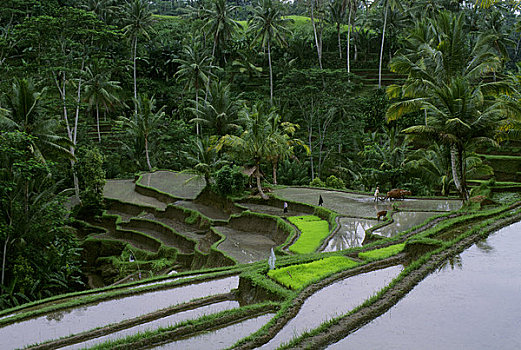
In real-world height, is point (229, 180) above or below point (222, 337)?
above

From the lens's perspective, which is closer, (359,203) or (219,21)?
(359,203)

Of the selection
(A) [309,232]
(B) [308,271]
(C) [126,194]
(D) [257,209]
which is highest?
(B) [308,271]

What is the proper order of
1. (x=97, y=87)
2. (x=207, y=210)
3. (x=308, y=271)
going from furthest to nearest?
1. (x=97, y=87)
2. (x=207, y=210)
3. (x=308, y=271)

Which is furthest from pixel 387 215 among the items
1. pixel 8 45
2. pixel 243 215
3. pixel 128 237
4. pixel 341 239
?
pixel 8 45

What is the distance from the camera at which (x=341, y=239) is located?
14.2 m

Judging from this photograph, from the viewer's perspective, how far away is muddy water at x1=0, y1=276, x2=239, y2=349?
7773mm

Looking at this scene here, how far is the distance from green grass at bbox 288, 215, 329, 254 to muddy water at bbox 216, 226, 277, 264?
1242 mm

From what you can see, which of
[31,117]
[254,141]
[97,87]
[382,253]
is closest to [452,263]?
[382,253]

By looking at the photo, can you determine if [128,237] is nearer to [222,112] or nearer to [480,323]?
[222,112]

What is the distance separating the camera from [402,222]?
15.4m

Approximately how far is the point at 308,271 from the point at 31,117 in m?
16.2

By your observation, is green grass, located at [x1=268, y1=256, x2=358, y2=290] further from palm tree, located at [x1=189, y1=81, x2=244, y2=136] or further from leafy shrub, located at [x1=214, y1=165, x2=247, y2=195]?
palm tree, located at [x1=189, y1=81, x2=244, y2=136]

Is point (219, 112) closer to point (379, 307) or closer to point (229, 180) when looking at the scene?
point (229, 180)

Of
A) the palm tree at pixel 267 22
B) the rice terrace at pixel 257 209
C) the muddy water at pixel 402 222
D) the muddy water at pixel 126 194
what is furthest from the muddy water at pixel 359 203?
the palm tree at pixel 267 22
